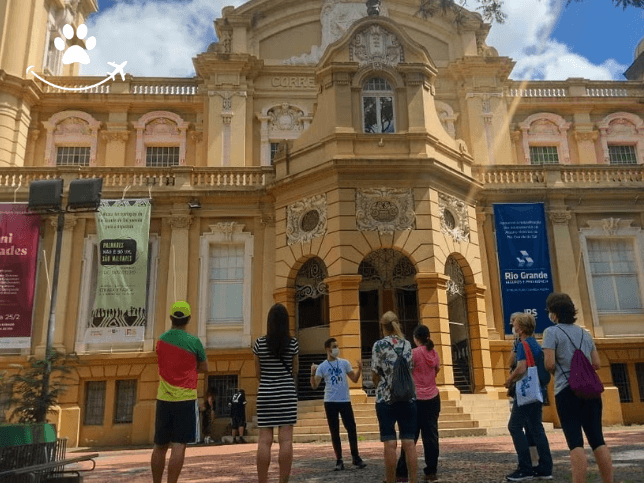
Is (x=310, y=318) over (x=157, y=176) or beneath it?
beneath

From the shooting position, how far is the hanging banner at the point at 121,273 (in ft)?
59.7

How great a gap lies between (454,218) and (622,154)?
12.5 meters

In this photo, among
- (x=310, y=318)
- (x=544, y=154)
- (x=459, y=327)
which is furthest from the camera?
(x=544, y=154)

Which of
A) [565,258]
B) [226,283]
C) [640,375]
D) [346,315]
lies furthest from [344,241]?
[640,375]

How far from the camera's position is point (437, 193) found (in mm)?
17484

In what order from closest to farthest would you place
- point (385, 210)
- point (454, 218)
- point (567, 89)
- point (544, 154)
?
point (385, 210) → point (454, 218) → point (544, 154) → point (567, 89)

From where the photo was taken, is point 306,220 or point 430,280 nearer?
point 430,280

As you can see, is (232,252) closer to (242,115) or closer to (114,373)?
(114,373)

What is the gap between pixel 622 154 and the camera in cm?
2583

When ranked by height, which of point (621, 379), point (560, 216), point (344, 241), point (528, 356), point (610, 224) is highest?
point (560, 216)

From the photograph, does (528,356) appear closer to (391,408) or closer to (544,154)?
(391,408)

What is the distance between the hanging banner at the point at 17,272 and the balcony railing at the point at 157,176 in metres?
1.30

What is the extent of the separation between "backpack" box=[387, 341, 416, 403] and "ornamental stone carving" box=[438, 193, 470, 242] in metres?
11.3

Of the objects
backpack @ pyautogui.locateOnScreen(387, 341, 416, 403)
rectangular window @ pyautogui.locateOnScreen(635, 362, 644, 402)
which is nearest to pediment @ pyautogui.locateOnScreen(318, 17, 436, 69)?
rectangular window @ pyautogui.locateOnScreen(635, 362, 644, 402)
